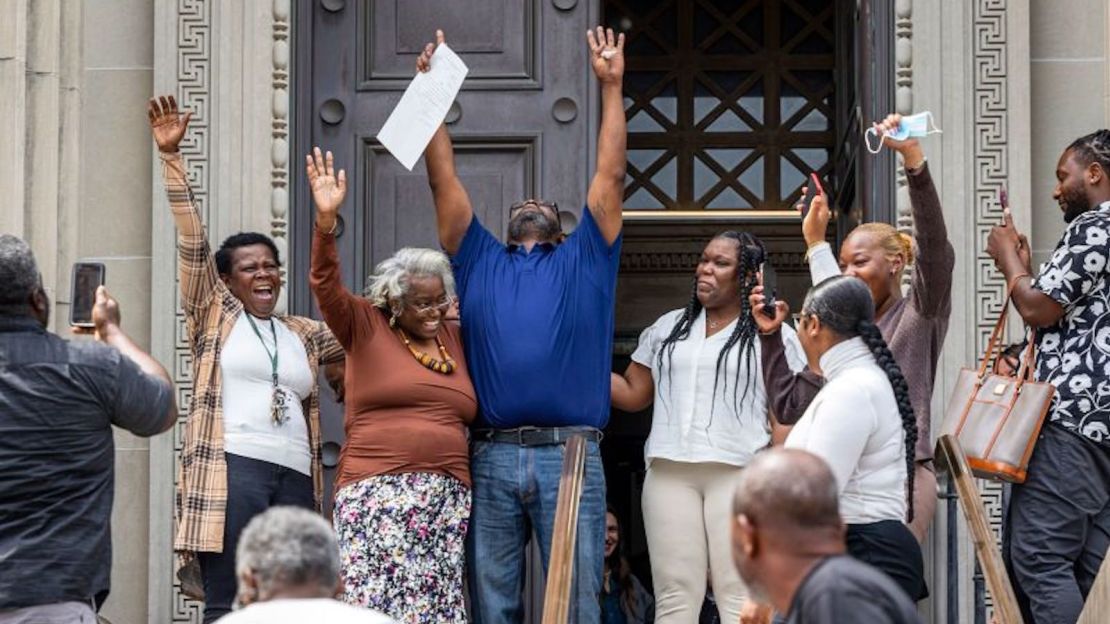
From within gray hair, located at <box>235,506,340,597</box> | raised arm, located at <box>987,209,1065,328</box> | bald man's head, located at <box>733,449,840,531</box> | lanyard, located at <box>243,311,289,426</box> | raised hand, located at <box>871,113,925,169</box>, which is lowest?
gray hair, located at <box>235,506,340,597</box>

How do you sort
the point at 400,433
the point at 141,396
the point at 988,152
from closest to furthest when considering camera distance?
1. the point at 141,396
2. the point at 400,433
3. the point at 988,152

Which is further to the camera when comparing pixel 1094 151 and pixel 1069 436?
pixel 1094 151

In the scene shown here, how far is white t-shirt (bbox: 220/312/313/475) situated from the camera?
29.7 ft

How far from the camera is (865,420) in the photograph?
730cm

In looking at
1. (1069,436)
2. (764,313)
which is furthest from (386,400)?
(1069,436)

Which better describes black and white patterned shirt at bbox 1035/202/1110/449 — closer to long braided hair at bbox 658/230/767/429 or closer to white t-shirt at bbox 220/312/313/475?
long braided hair at bbox 658/230/767/429

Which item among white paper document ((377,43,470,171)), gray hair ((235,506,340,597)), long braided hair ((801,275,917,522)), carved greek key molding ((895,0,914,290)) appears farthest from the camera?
carved greek key molding ((895,0,914,290))

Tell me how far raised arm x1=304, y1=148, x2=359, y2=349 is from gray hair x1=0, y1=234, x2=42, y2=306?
1.70 m

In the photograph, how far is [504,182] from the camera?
35.9 feet

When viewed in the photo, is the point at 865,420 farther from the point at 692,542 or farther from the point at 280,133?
the point at 280,133

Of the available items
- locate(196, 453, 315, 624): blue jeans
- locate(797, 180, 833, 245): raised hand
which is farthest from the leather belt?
locate(797, 180, 833, 245): raised hand

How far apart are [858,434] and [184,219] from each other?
3.10 metres

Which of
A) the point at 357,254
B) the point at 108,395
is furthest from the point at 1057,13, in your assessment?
the point at 108,395

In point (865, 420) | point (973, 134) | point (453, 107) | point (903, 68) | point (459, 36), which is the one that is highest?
point (459, 36)
